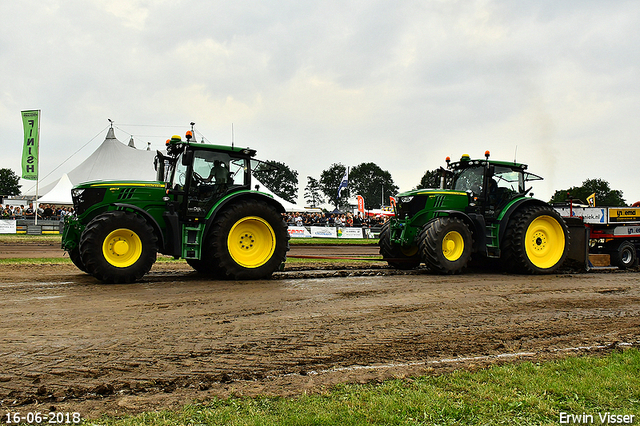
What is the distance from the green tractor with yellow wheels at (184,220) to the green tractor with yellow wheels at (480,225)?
292 centimetres

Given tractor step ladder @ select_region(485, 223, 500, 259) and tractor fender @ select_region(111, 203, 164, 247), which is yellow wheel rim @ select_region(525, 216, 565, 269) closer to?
tractor step ladder @ select_region(485, 223, 500, 259)

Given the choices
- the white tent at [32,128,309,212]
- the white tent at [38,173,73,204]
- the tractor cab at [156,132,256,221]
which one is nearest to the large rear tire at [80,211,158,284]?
the tractor cab at [156,132,256,221]

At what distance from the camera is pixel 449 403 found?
3.12 meters

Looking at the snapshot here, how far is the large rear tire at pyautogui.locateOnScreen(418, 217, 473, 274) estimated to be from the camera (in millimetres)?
9539

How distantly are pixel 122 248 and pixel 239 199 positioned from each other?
7.09 ft

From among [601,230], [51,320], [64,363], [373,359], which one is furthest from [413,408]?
[601,230]

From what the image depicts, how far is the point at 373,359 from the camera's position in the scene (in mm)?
4074

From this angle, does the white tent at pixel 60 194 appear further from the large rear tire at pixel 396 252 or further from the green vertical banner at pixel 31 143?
the large rear tire at pixel 396 252

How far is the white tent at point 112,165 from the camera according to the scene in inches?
1148

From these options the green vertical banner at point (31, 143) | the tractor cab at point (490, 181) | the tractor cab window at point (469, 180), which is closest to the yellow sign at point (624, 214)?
the tractor cab at point (490, 181)

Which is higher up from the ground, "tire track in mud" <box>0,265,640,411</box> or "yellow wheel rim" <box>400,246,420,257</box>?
"yellow wheel rim" <box>400,246,420,257</box>

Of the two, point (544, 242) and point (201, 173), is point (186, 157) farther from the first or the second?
point (544, 242)

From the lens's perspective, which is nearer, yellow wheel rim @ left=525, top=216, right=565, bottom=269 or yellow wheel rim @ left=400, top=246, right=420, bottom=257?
yellow wheel rim @ left=525, top=216, right=565, bottom=269

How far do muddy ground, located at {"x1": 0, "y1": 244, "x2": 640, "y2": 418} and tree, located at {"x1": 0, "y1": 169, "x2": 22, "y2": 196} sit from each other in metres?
96.0
